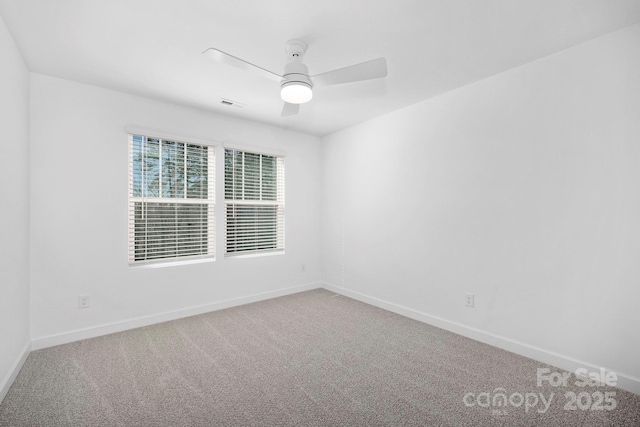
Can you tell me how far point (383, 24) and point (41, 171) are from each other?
3195 mm

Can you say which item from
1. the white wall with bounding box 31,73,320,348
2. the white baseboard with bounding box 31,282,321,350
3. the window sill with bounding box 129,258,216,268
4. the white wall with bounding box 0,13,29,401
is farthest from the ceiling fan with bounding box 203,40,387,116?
the white baseboard with bounding box 31,282,321,350

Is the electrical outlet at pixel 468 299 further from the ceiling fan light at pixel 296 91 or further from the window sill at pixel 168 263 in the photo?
the window sill at pixel 168 263

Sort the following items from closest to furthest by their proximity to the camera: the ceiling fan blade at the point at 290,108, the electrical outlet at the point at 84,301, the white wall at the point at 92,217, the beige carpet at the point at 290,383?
the beige carpet at the point at 290,383
the ceiling fan blade at the point at 290,108
the white wall at the point at 92,217
the electrical outlet at the point at 84,301

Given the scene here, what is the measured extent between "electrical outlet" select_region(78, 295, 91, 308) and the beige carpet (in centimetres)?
35

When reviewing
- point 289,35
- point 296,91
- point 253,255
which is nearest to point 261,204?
point 253,255

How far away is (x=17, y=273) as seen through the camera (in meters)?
2.32

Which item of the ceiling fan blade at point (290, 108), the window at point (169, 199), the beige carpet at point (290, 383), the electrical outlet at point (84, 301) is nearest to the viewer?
the beige carpet at point (290, 383)

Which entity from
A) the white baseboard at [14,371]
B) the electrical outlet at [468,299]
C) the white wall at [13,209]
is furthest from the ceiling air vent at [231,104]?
the electrical outlet at [468,299]

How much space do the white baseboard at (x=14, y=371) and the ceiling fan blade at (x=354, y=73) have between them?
298 centimetres

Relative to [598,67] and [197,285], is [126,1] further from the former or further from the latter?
[598,67]

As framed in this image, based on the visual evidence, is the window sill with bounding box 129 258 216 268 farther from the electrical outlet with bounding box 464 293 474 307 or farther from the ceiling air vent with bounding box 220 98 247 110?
the electrical outlet with bounding box 464 293 474 307

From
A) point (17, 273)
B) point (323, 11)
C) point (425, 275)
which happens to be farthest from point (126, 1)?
point (425, 275)

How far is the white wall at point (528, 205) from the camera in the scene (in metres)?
2.12

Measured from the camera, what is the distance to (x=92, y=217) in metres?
2.97
